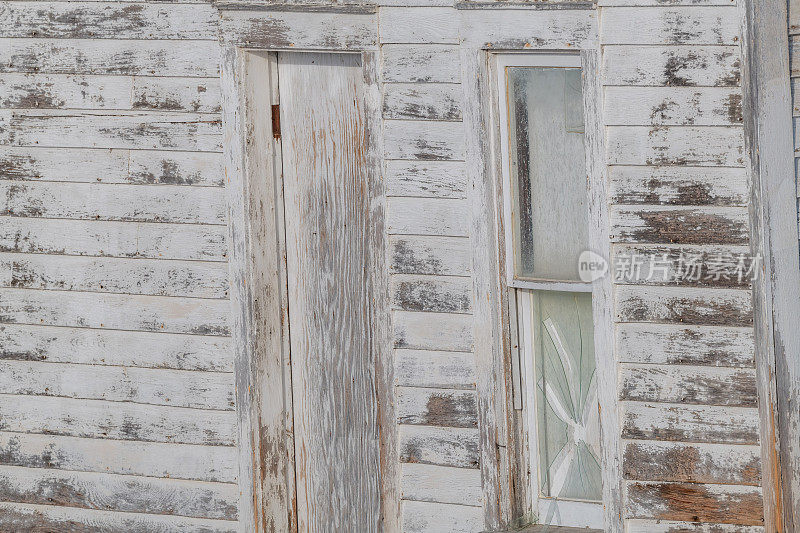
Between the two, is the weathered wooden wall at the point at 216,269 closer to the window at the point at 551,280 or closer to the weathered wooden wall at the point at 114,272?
the weathered wooden wall at the point at 114,272

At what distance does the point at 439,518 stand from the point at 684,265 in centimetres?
153

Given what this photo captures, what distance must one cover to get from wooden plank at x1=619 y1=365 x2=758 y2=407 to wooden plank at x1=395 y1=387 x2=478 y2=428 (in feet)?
2.26

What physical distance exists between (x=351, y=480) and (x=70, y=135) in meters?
2.15

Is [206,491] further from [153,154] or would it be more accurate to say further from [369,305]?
[153,154]

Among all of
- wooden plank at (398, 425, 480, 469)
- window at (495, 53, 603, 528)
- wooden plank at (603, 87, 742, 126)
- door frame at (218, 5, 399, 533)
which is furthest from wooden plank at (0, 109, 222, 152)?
wooden plank at (603, 87, 742, 126)

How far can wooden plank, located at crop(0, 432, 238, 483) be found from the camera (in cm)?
501

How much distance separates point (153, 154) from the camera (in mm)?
4996

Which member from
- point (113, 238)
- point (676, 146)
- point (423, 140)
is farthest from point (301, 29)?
point (676, 146)

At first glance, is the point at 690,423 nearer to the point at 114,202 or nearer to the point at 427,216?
the point at 427,216

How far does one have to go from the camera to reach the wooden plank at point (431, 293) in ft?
14.8

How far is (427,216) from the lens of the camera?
4.53 metres

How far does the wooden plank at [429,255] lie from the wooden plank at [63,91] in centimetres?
152

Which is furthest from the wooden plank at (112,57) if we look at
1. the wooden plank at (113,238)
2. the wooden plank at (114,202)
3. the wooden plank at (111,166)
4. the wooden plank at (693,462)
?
the wooden plank at (693,462)

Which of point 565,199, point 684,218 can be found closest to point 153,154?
point 565,199
